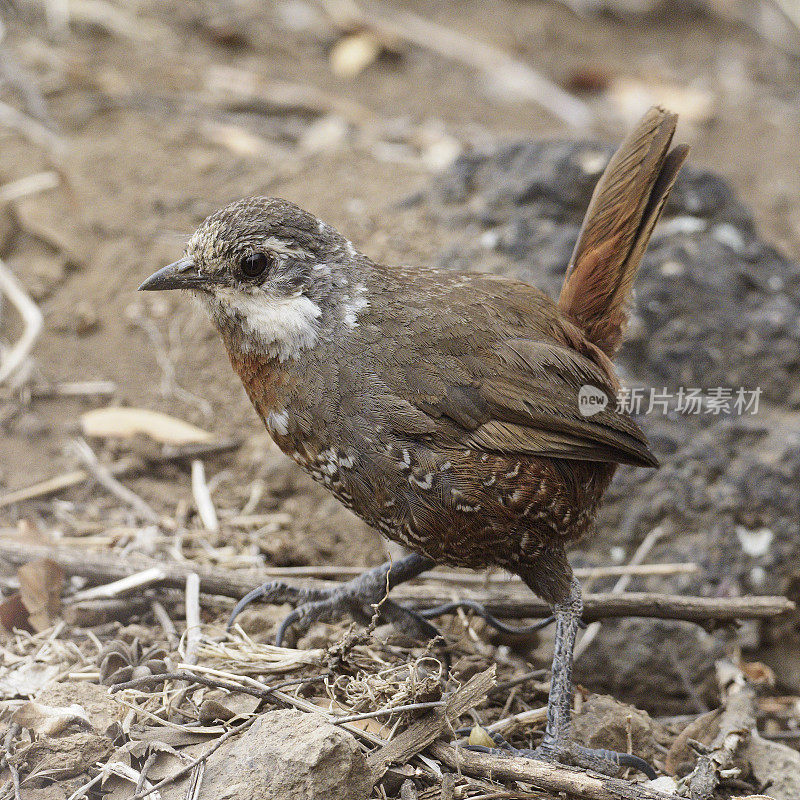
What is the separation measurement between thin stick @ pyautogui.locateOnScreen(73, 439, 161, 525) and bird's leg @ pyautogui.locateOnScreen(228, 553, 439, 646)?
714 millimetres

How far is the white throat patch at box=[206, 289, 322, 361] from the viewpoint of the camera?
2.85 meters

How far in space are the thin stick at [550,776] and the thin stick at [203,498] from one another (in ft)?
4.85

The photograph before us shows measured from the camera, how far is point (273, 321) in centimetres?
286

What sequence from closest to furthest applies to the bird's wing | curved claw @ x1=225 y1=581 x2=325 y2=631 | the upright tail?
1. the bird's wing
2. curved claw @ x1=225 y1=581 x2=325 y2=631
3. the upright tail

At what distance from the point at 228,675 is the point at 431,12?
6384 mm

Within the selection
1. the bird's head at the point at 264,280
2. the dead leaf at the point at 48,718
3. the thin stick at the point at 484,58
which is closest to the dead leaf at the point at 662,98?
the thin stick at the point at 484,58

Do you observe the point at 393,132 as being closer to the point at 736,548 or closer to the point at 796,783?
the point at 736,548

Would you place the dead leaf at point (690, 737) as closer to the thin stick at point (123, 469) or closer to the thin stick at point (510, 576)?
the thin stick at point (510, 576)

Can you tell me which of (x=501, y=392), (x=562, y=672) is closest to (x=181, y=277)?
(x=501, y=392)

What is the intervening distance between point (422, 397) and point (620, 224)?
106 cm

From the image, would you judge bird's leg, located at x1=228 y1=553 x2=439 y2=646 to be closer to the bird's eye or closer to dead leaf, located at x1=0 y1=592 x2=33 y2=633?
dead leaf, located at x1=0 y1=592 x2=33 y2=633

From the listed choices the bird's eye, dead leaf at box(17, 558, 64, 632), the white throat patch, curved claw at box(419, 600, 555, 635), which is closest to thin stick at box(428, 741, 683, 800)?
curved claw at box(419, 600, 555, 635)

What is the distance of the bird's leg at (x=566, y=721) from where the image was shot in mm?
2857

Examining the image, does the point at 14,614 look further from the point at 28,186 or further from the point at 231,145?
the point at 231,145
